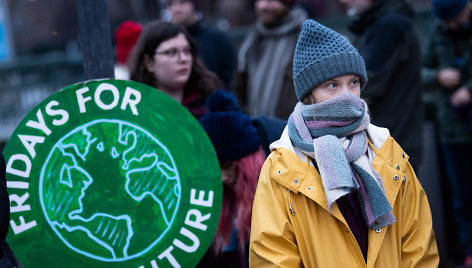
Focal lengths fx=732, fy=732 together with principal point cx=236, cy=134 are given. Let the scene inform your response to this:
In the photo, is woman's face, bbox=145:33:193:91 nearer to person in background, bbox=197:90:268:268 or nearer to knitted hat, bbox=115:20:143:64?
person in background, bbox=197:90:268:268

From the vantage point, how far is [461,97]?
17.0 ft

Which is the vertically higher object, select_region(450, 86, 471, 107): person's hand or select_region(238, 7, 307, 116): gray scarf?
select_region(238, 7, 307, 116): gray scarf

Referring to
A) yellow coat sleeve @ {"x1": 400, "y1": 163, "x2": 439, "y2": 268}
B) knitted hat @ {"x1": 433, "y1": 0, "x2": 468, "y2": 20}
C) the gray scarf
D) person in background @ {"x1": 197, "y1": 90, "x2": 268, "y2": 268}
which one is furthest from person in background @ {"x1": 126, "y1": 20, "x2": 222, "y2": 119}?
knitted hat @ {"x1": 433, "y1": 0, "x2": 468, "y2": 20}

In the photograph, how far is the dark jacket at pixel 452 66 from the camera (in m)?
5.27

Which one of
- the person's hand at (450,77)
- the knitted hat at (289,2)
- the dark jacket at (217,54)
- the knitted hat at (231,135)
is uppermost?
the knitted hat at (289,2)

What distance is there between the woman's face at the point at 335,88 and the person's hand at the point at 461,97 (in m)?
2.61

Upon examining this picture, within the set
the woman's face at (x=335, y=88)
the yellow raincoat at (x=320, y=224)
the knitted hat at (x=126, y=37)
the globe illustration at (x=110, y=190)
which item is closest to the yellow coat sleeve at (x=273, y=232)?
the yellow raincoat at (x=320, y=224)

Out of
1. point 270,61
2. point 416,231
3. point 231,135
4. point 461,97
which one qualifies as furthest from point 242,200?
point 461,97

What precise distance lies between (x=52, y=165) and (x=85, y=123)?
22cm

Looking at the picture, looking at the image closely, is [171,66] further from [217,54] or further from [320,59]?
[217,54]

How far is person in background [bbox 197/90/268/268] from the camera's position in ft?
11.8

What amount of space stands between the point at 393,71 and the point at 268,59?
1058 mm

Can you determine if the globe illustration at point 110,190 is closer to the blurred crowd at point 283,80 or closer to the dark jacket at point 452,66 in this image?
the blurred crowd at point 283,80

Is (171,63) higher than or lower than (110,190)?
higher
